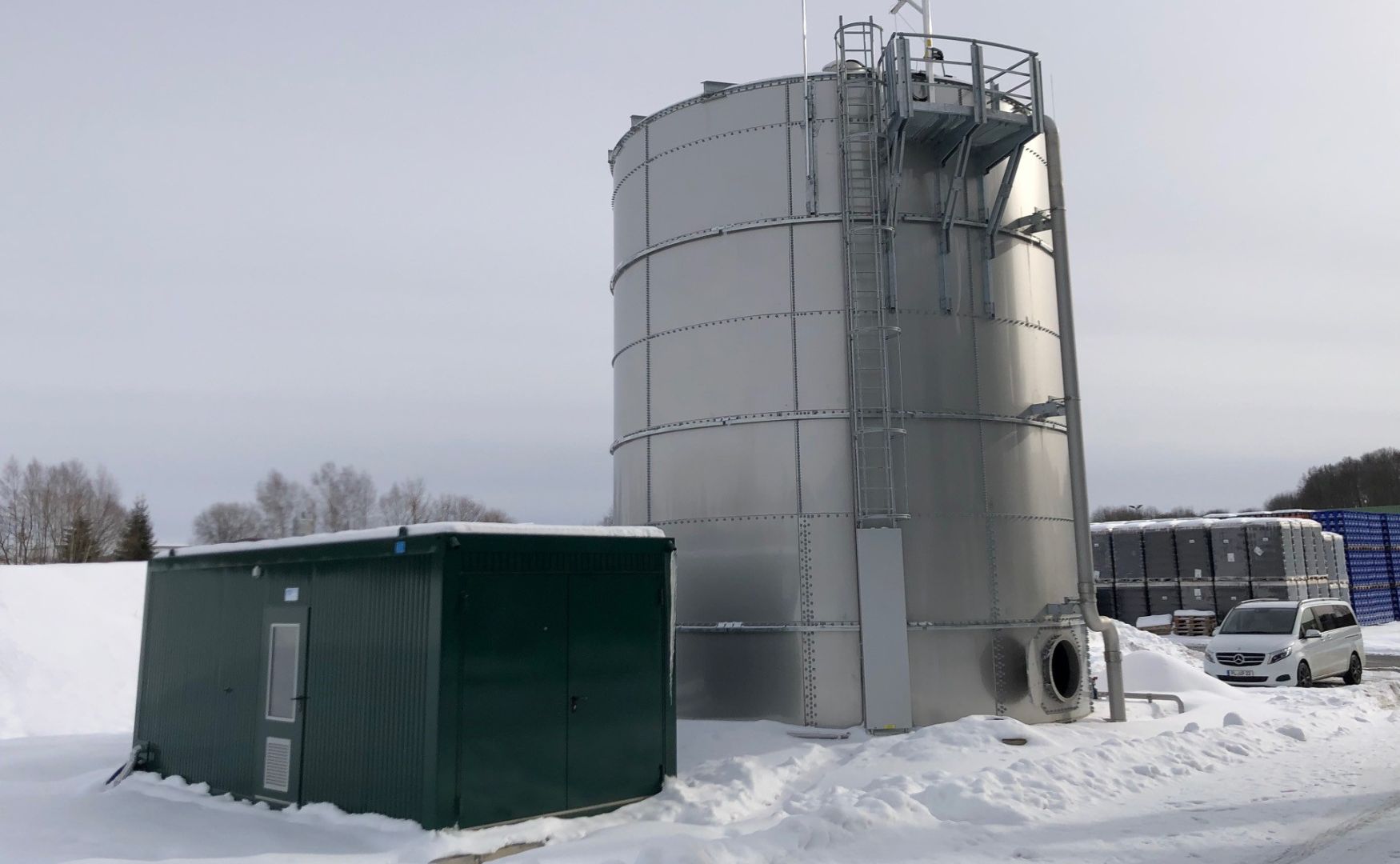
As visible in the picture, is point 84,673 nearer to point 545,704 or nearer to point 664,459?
point 664,459

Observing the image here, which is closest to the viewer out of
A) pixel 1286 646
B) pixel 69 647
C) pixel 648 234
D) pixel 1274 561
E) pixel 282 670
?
pixel 282 670

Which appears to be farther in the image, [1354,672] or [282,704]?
[1354,672]

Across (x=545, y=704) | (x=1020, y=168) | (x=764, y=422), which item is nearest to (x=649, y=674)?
(x=545, y=704)

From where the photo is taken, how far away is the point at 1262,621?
20734mm

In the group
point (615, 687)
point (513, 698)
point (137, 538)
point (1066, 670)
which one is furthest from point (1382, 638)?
point (137, 538)

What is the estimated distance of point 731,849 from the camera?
782cm

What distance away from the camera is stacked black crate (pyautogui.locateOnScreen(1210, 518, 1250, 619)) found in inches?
1273

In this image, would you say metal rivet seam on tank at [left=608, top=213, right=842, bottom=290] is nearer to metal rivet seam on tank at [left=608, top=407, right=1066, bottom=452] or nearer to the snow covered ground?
metal rivet seam on tank at [left=608, top=407, right=1066, bottom=452]

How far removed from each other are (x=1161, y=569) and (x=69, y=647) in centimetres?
3218

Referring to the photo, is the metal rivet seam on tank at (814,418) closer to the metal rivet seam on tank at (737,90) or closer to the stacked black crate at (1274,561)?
the metal rivet seam on tank at (737,90)

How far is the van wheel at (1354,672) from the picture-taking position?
21.2 metres

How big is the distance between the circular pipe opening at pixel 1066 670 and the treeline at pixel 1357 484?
102873 mm

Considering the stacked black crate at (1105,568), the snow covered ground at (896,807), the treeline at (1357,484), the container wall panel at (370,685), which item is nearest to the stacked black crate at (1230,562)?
the stacked black crate at (1105,568)

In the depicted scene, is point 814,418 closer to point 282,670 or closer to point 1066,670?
point 1066,670
